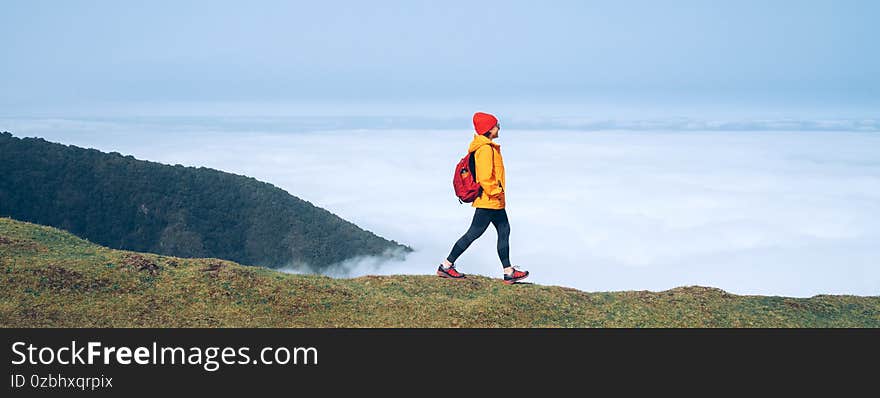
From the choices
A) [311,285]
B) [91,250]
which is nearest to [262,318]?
[311,285]

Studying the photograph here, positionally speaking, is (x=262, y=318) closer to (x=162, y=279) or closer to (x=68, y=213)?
(x=162, y=279)

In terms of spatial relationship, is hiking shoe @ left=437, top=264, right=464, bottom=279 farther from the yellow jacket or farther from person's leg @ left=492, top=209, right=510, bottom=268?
the yellow jacket

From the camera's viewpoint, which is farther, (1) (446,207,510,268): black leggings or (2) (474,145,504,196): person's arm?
(1) (446,207,510,268): black leggings

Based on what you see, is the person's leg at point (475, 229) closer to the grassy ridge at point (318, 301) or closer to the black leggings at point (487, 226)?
the black leggings at point (487, 226)

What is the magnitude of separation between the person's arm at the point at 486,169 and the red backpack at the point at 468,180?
123 millimetres

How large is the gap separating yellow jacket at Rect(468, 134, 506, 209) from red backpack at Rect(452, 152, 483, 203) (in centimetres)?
9

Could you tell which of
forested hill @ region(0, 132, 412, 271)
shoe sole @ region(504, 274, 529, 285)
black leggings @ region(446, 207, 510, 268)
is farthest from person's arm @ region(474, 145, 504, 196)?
forested hill @ region(0, 132, 412, 271)

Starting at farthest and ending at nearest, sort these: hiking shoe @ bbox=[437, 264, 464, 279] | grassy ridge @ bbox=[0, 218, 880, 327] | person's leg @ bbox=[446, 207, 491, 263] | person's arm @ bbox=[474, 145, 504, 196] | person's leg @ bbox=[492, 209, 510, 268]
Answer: hiking shoe @ bbox=[437, 264, 464, 279] → person's leg @ bbox=[492, 209, 510, 268] → person's leg @ bbox=[446, 207, 491, 263] → person's arm @ bbox=[474, 145, 504, 196] → grassy ridge @ bbox=[0, 218, 880, 327]

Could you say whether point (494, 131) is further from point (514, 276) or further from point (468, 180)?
point (514, 276)

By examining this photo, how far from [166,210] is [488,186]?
148 ft

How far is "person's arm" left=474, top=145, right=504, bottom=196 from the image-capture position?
13.7 metres

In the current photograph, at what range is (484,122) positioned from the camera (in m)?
13.8

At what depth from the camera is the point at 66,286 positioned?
1370 centimetres
